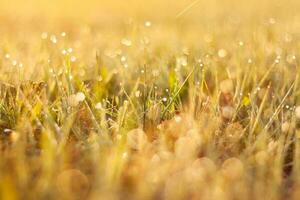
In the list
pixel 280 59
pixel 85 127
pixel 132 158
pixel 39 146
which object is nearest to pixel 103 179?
pixel 132 158

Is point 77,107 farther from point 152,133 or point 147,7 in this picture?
point 147,7

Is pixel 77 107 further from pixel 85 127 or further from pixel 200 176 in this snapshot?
pixel 200 176

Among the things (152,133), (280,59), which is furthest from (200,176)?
(280,59)

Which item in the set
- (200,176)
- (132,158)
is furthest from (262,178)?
(132,158)

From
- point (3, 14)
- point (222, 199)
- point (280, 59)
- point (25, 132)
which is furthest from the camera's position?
point (3, 14)

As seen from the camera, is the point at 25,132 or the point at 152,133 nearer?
the point at 25,132

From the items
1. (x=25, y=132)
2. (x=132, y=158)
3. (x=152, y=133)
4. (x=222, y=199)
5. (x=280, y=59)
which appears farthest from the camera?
(x=280, y=59)

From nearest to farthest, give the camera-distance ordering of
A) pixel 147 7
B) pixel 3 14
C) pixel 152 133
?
1. pixel 152 133
2. pixel 3 14
3. pixel 147 7

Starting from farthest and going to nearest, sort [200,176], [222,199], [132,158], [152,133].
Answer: [152,133]
[132,158]
[200,176]
[222,199]

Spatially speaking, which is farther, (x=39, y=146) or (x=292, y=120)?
(x=292, y=120)
